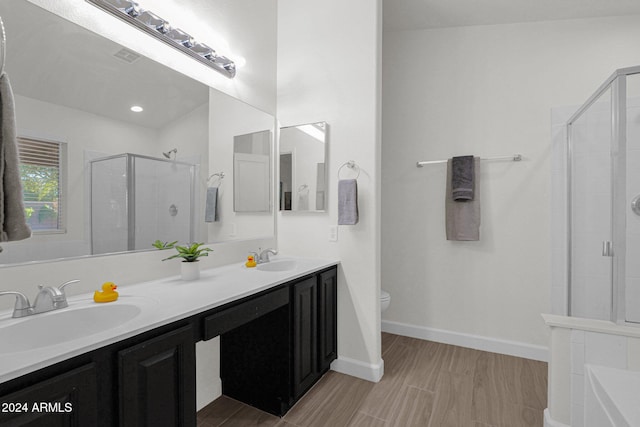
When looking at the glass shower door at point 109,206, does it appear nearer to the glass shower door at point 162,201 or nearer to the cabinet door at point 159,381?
the glass shower door at point 162,201

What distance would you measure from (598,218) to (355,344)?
187 cm

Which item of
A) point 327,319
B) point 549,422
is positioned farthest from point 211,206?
point 549,422

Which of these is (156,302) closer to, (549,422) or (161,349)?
(161,349)

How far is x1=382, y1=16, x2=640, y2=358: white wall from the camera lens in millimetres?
2514

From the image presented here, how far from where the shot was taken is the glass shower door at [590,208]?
197cm

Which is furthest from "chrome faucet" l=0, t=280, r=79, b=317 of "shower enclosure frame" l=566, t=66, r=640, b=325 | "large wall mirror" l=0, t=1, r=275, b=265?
"shower enclosure frame" l=566, t=66, r=640, b=325

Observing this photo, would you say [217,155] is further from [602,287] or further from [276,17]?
[602,287]

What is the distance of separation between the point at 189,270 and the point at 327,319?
1.03 meters

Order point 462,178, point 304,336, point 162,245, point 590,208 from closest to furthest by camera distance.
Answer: point 162,245
point 304,336
point 590,208
point 462,178

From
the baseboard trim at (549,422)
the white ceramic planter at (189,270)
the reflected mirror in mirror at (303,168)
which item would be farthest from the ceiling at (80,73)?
the baseboard trim at (549,422)

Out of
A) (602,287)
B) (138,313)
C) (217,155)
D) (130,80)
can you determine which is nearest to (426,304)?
(602,287)

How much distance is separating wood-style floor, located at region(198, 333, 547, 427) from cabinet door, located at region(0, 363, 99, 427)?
110 centimetres

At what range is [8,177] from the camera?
808mm

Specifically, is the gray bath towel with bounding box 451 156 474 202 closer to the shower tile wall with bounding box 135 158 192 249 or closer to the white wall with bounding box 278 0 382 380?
the white wall with bounding box 278 0 382 380
